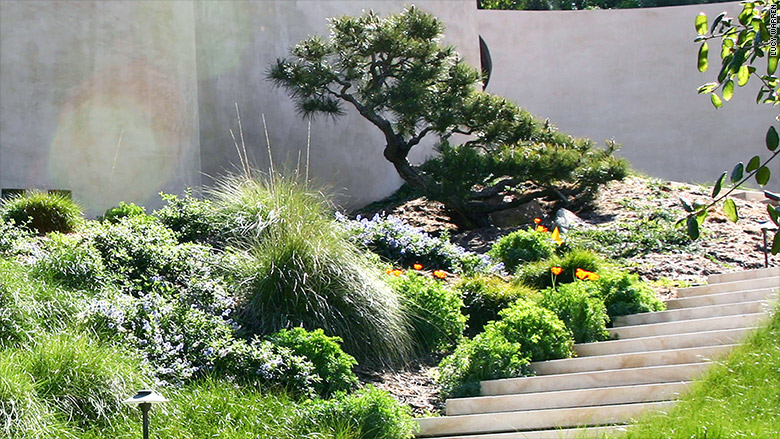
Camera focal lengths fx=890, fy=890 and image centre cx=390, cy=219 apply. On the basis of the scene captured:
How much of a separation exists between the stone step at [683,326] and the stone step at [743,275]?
3.35 ft

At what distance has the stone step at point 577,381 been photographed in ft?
18.3

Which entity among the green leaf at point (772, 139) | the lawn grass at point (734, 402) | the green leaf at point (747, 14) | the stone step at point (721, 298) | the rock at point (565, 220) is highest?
the green leaf at point (747, 14)

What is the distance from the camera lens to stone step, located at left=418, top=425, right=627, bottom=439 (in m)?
4.71

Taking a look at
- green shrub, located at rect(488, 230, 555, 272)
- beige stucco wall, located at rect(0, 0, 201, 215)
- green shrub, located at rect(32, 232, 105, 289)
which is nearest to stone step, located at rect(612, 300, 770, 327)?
green shrub, located at rect(488, 230, 555, 272)

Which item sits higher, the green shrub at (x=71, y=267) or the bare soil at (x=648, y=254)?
the bare soil at (x=648, y=254)

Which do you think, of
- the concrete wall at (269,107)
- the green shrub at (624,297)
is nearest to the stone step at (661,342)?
the green shrub at (624,297)

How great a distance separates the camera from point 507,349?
5785mm

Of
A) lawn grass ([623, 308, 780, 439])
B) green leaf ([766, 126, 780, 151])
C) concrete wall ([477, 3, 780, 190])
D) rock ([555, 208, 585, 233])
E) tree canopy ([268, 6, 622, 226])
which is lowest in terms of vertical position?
lawn grass ([623, 308, 780, 439])

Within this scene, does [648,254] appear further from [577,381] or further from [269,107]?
[269,107]

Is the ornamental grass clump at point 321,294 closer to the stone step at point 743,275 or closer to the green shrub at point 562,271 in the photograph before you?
the green shrub at point 562,271

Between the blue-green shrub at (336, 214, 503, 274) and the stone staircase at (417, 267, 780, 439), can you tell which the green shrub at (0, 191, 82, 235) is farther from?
the stone staircase at (417, 267, 780, 439)

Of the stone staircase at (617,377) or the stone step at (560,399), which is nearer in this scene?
the stone staircase at (617,377)

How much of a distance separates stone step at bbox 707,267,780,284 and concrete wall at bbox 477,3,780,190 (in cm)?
857

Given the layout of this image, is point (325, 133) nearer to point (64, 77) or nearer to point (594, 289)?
point (64, 77)
